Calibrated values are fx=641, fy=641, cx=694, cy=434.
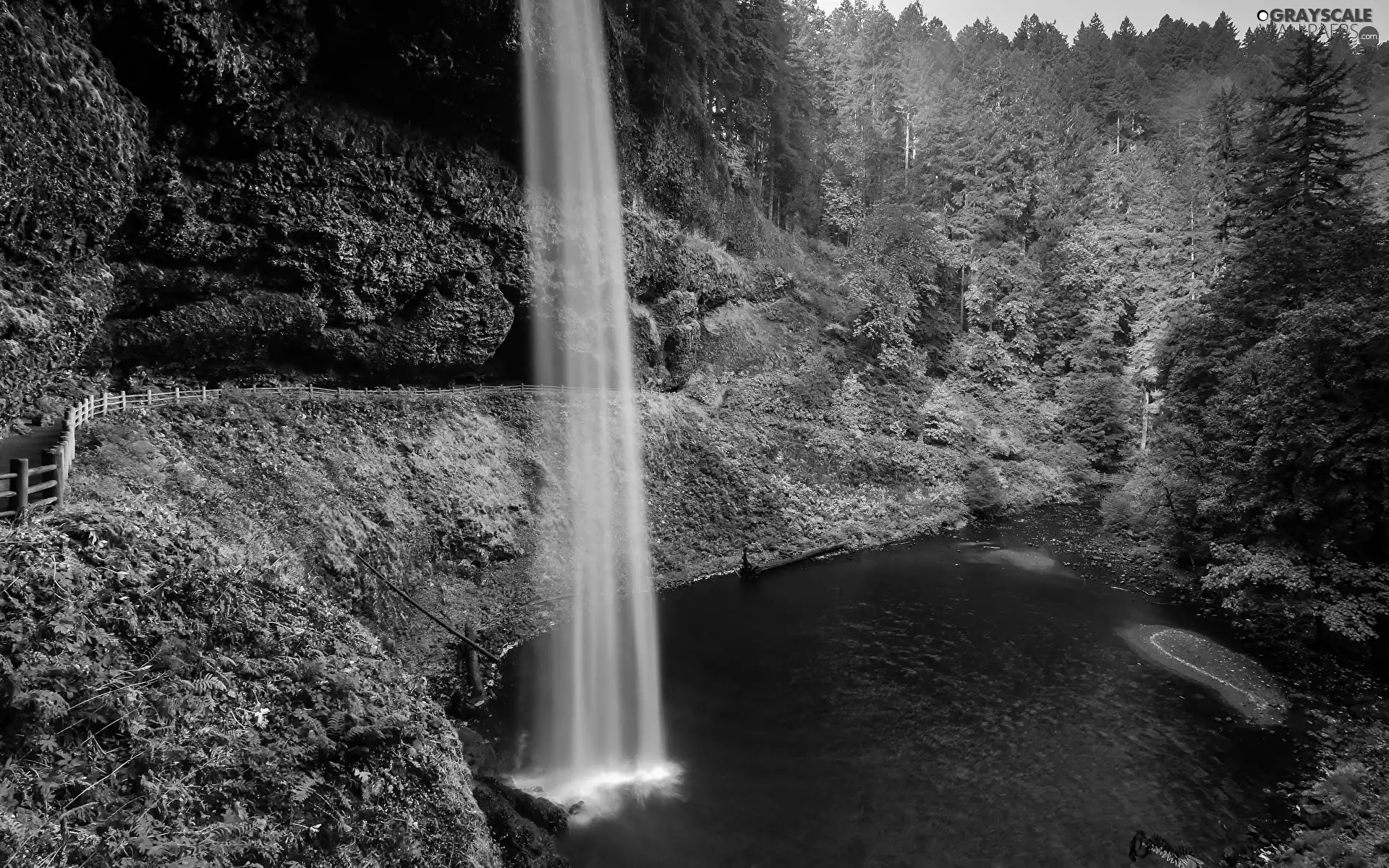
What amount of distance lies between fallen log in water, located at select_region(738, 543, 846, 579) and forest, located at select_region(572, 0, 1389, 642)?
1243cm

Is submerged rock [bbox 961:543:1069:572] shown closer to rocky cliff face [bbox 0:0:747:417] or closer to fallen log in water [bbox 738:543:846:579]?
fallen log in water [bbox 738:543:846:579]

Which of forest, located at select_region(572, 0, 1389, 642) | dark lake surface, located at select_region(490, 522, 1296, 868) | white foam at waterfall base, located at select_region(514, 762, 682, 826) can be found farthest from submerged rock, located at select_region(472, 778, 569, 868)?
forest, located at select_region(572, 0, 1389, 642)

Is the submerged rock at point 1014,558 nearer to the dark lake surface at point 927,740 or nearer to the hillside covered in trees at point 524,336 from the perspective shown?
the dark lake surface at point 927,740

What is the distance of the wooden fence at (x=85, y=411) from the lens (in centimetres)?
802

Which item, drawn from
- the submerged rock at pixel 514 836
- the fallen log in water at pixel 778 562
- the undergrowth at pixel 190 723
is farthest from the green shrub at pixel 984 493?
the undergrowth at pixel 190 723

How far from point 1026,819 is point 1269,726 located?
777 cm

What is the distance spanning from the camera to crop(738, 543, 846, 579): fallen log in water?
26750mm

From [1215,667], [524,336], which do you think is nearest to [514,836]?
[1215,667]

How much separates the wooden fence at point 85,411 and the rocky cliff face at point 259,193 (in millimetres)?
1107

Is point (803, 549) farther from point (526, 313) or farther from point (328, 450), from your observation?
point (328, 450)

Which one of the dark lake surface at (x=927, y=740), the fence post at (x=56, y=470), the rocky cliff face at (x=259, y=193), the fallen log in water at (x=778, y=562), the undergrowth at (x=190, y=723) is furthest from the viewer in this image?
the fallen log in water at (x=778, y=562)

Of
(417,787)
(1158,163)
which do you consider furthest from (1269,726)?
(1158,163)

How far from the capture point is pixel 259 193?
21516 millimetres

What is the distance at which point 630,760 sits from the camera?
14.9 metres
